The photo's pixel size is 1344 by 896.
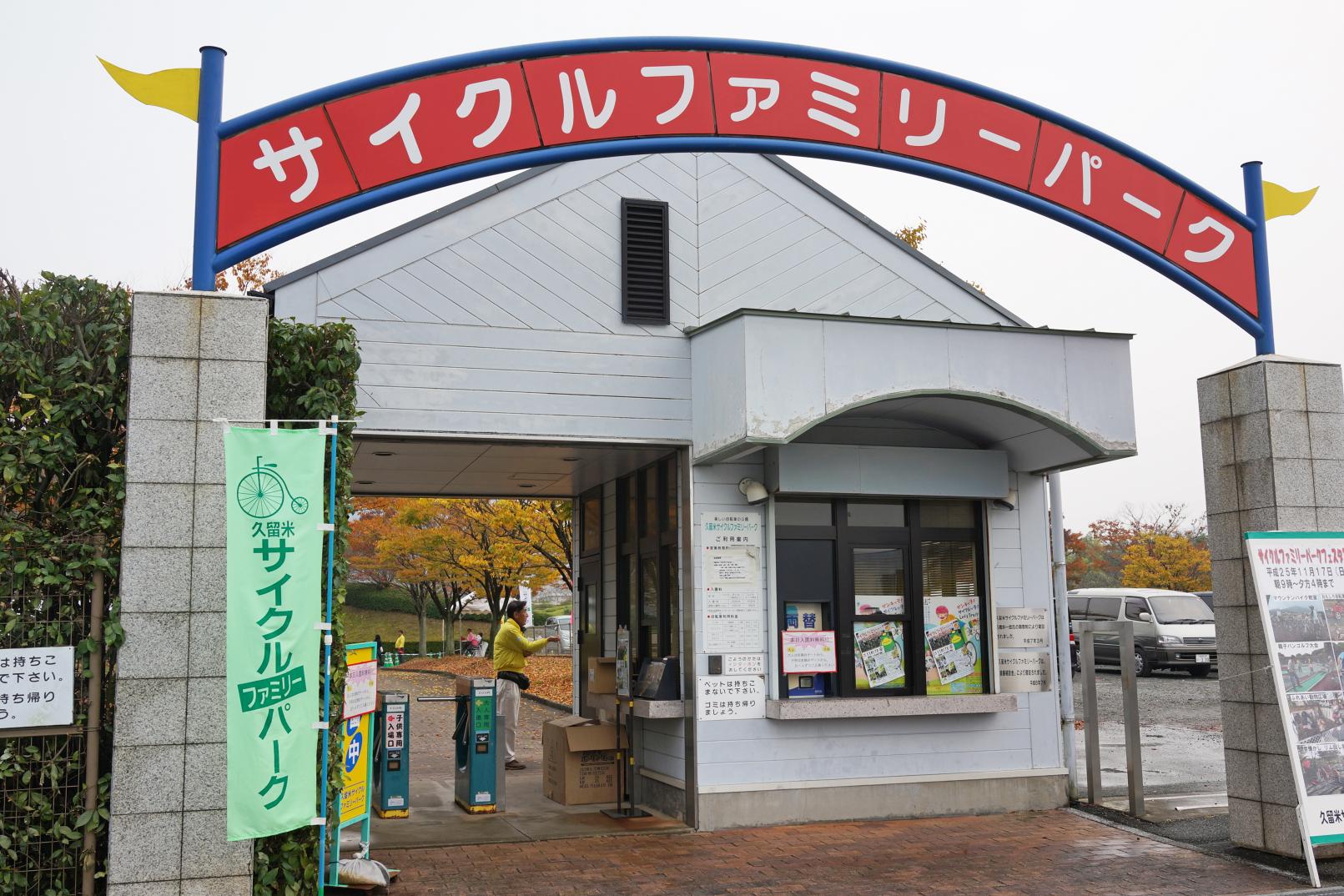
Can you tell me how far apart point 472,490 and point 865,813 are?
566cm

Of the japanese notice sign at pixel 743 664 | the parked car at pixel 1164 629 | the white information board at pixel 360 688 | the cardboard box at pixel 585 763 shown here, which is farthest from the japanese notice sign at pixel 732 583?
the parked car at pixel 1164 629

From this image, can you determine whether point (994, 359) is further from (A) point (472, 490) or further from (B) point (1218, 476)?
(A) point (472, 490)

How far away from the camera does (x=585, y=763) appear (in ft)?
34.8

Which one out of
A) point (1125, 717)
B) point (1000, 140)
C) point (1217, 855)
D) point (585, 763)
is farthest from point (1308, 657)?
point (585, 763)

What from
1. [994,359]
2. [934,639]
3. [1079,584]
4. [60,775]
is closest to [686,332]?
[994,359]

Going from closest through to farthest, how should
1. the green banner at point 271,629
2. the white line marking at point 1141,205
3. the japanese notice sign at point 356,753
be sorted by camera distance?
the green banner at point 271,629 → the japanese notice sign at point 356,753 → the white line marking at point 1141,205

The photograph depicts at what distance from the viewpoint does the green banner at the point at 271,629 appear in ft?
18.1

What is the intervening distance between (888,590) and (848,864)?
9.11 feet

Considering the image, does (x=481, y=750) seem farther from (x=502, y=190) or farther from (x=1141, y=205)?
(x=1141, y=205)

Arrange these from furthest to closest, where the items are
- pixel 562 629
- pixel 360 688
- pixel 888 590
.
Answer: pixel 562 629
pixel 888 590
pixel 360 688

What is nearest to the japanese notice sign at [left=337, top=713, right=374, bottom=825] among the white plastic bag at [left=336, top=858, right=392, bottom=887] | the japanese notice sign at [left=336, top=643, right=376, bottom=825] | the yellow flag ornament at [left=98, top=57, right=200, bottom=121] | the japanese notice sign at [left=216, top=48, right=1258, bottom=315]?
the japanese notice sign at [left=336, top=643, right=376, bottom=825]

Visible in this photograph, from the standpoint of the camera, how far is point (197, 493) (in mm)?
5891

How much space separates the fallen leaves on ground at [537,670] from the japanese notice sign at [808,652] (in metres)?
8.47

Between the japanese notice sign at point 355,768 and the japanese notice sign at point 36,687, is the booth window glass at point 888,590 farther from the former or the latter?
the japanese notice sign at point 36,687
